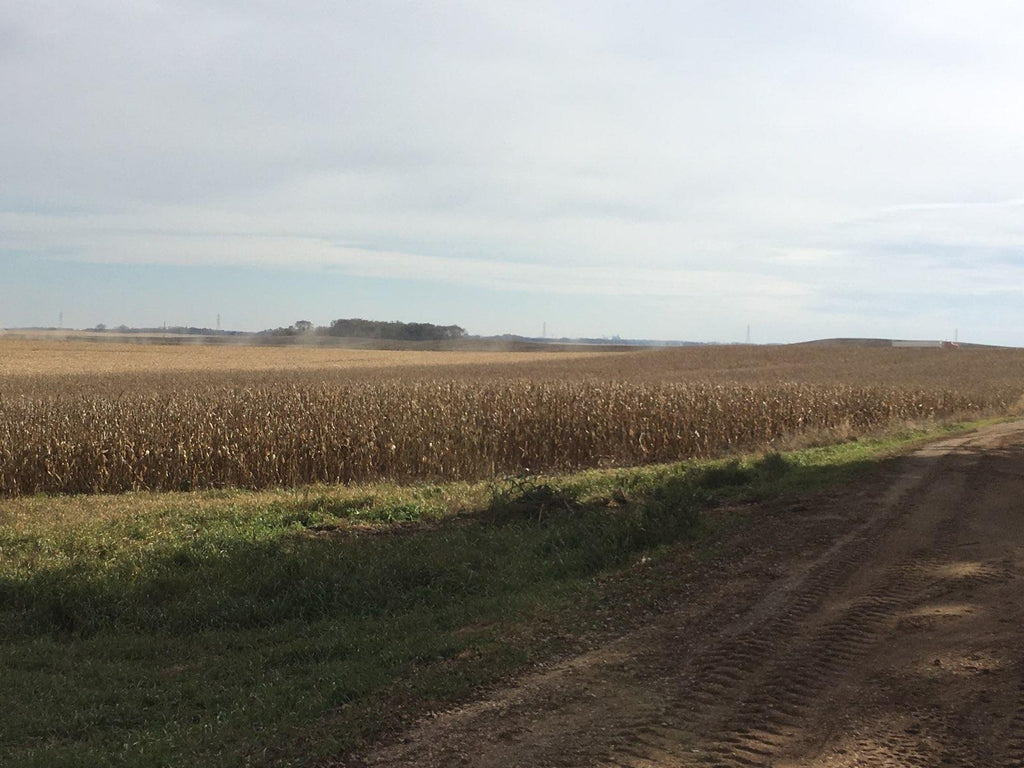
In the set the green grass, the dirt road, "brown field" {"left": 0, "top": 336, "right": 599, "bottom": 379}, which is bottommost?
the green grass

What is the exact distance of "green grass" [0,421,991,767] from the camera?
208 inches

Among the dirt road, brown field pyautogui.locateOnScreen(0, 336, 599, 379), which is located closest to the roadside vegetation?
the dirt road

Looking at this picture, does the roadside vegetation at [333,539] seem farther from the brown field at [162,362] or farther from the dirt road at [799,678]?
the brown field at [162,362]

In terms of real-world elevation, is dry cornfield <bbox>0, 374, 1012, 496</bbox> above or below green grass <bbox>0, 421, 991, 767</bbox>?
above

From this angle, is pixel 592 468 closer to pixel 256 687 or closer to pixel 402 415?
pixel 402 415

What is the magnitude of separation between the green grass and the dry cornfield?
195 centimetres

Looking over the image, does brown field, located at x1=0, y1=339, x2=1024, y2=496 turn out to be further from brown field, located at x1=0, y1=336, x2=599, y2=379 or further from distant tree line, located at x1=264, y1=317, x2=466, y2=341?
distant tree line, located at x1=264, y1=317, x2=466, y2=341

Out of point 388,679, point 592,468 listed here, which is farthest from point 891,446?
point 388,679

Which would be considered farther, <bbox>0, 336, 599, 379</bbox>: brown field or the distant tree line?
the distant tree line

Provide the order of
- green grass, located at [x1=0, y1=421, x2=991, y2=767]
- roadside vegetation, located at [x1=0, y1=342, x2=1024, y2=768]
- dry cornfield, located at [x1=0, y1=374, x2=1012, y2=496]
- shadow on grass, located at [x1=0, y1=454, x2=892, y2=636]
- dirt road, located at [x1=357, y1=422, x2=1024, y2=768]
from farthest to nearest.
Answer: dry cornfield, located at [x1=0, y1=374, x2=1012, y2=496], shadow on grass, located at [x1=0, y1=454, x2=892, y2=636], roadside vegetation, located at [x1=0, y1=342, x2=1024, y2=768], green grass, located at [x1=0, y1=421, x2=991, y2=767], dirt road, located at [x1=357, y1=422, x2=1024, y2=768]

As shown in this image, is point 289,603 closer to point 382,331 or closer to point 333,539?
point 333,539

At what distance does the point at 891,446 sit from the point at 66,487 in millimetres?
14398

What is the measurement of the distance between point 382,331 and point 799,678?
5124 inches

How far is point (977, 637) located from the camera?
19.1 feet
